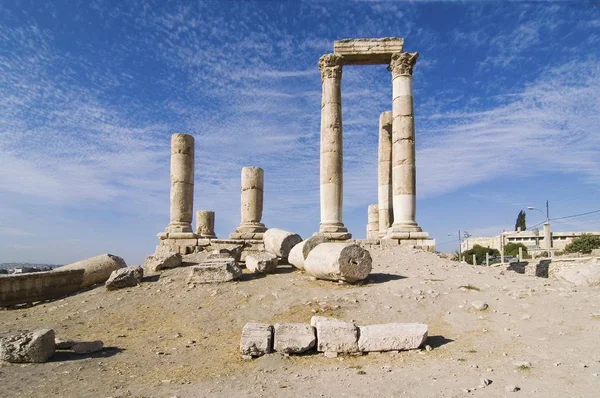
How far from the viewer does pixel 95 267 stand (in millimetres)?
13891

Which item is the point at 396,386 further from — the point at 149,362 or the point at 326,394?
the point at 149,362

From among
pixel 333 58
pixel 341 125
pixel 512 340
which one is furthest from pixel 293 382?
pixel 333 58

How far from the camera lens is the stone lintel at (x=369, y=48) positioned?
59.9ft

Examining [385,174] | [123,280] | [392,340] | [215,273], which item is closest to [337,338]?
[392,340]

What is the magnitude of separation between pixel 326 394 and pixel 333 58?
51.9ft

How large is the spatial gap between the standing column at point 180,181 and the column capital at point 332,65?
6886 millimetres

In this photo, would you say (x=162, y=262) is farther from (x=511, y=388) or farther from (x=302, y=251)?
(x=511, y=388)

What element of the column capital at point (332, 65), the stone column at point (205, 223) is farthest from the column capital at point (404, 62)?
the stone column at point (205, 223)

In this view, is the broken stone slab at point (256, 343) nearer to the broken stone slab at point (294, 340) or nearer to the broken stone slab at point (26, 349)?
the broken stone slab at point (294, 340)

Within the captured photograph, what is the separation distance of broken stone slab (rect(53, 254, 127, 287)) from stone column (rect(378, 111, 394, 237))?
12.5 m

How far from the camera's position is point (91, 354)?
7305 millimetres

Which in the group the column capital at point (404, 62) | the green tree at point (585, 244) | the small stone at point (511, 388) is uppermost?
the column capital at point (404, 62)

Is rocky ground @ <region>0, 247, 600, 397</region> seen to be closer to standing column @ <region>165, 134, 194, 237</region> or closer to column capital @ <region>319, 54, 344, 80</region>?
standing column @ <region>165, 134, 194, 237</region>

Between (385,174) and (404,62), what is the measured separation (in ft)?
19.4
